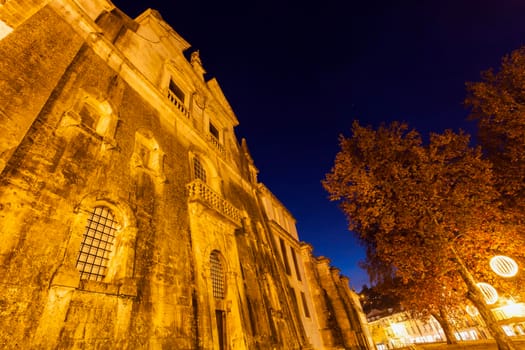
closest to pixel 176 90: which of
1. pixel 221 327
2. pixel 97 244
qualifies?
pixel 97 244

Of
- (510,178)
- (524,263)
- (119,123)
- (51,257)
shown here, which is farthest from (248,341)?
(510,178)

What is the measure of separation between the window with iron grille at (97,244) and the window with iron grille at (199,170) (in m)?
5.95

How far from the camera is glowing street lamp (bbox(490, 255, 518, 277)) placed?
21.8 feet

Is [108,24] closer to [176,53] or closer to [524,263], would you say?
[176,53]

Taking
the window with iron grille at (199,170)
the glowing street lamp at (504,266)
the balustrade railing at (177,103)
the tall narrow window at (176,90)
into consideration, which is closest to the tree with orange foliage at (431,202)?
the glowing street lamp at (504,266)

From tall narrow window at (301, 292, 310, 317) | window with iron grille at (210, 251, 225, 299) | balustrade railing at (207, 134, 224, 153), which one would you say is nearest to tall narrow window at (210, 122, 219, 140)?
balustrade railing at (207, 134, 224, 153)

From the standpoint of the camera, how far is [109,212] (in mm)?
6223

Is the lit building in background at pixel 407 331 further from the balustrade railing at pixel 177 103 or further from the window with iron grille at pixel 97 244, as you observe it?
the window with iron grille at pixel 97 244

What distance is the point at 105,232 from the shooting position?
5.90 m

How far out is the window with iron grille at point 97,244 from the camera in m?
5.25

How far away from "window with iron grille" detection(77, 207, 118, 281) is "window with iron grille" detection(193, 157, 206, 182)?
19.5 feet

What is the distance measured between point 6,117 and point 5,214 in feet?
7.46

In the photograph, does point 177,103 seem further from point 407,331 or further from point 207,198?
point 407,331

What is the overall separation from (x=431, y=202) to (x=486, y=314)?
437cm
